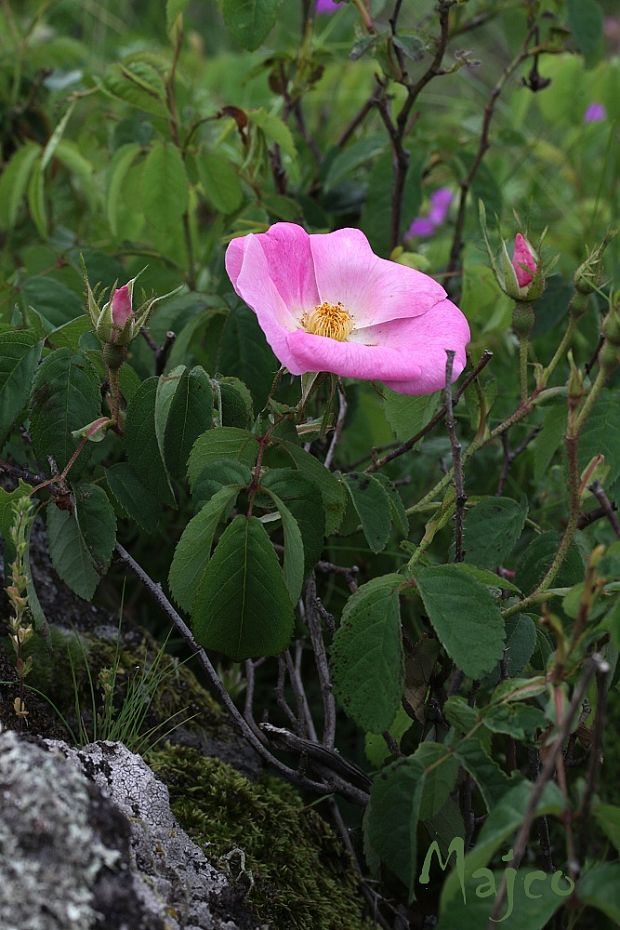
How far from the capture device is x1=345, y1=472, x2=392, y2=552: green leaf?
3.40 ft

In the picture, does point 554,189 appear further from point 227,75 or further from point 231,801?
point 231,801

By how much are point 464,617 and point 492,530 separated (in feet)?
0.61

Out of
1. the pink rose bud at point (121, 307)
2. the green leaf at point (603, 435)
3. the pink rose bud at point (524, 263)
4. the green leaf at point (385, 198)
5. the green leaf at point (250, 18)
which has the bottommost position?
the green leaf at point (603, 435)

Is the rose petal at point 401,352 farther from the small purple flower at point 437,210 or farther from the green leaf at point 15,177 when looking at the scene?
the small purple flower at point 437,210

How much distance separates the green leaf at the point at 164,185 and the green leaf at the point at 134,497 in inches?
24.2

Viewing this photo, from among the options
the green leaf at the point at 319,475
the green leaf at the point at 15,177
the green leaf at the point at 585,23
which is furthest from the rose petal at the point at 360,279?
the green leaf at the point at 15,177

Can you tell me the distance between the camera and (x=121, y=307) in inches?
38.8

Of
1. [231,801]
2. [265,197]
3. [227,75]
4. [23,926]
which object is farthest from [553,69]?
[23,926]

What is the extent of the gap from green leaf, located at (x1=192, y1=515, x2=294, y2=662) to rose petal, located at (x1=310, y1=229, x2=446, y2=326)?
0.33 meters

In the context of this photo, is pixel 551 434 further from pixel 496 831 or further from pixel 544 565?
pixel 496 831

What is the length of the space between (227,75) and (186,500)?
4.42 feet

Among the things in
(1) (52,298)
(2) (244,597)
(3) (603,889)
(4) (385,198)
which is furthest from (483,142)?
(3) (603,889)

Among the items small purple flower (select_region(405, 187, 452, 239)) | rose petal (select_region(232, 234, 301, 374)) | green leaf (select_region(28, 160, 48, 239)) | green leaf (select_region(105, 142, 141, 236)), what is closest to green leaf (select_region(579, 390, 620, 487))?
rose petal (select_region(232, 234, 301, 374))

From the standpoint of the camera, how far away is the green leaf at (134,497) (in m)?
1.08
